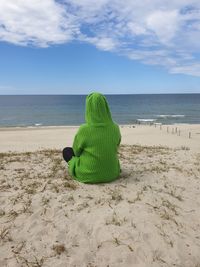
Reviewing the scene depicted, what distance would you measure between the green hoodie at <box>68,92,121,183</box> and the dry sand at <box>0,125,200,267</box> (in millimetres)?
244

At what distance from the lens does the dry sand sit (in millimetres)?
3702

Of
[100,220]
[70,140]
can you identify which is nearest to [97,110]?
[100,220]

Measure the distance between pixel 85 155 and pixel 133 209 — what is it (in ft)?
4.63

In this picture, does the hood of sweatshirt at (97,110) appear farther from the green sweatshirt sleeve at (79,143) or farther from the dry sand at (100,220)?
the dry sand at (100,220)

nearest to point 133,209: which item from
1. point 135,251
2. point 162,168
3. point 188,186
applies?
point 135,251

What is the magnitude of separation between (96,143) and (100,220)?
153cm

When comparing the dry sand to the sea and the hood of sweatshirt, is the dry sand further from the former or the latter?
the sea

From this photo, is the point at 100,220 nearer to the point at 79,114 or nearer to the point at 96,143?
the point at 96,143

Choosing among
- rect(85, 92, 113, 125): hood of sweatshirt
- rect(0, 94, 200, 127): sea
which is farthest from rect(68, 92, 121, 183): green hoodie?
rect(0, 94, 200, 127): sea

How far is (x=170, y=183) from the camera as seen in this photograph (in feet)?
19.6

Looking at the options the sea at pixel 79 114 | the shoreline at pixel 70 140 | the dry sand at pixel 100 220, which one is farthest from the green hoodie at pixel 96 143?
the sea at pixel 79 114

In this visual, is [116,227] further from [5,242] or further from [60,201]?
[5,242]

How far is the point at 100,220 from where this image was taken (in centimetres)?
439

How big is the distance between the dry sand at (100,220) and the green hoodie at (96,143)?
0.80 feet
